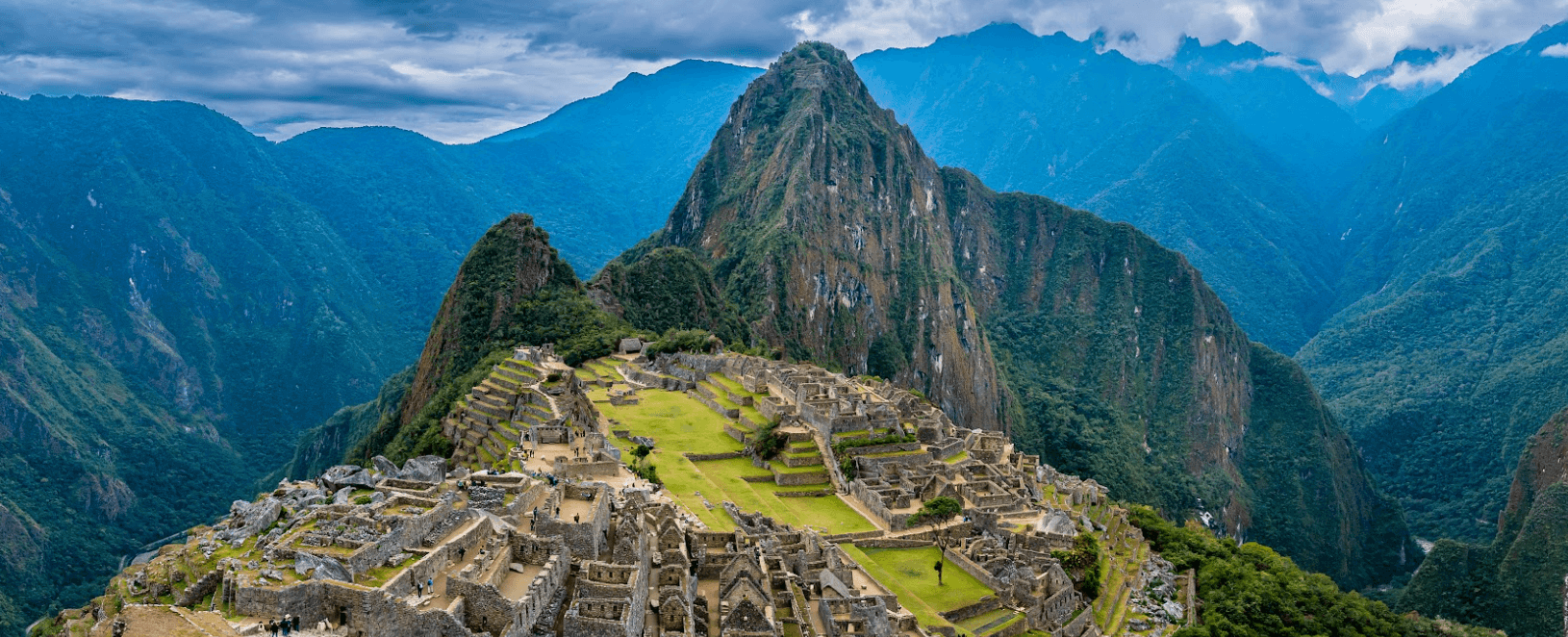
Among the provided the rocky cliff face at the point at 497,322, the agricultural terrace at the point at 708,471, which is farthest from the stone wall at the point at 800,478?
the rocky cliff face at the point at 497,322

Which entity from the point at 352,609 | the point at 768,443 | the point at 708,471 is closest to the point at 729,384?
the point at 768,443

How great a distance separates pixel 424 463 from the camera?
36500 millimetres

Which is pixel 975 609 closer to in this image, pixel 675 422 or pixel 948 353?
pixel 675 422

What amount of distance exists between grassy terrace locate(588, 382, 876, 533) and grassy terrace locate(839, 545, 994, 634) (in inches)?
95.3

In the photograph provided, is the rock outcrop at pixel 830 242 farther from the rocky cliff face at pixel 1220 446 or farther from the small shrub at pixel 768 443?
the small shrub at pixel 768 443

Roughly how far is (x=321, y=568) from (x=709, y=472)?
92.7 ft

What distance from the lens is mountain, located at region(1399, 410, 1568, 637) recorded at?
84.7 metres

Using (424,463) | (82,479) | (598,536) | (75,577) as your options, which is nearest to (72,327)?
(82,479)

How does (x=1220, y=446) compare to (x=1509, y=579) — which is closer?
(x=1509, y=579)

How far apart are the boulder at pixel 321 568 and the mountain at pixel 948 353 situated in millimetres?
103695

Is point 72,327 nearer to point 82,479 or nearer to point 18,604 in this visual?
point 82,479

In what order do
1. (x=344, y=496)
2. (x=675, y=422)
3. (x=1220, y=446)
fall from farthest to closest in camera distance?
(x=1220, y=446) → (x=675, y=422) → (x=344, y=496)

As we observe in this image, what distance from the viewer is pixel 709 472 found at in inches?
1897

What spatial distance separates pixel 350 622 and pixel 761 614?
914cm
